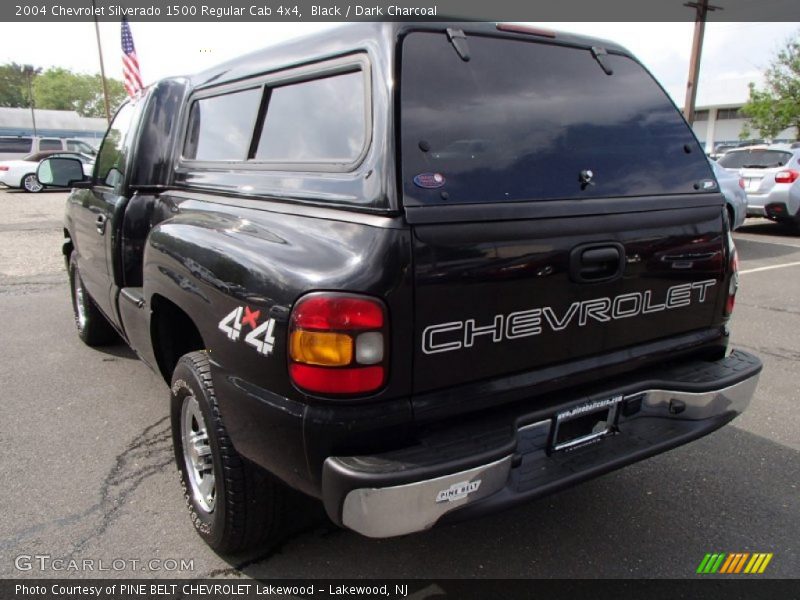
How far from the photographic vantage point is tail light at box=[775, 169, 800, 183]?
10.9 metres

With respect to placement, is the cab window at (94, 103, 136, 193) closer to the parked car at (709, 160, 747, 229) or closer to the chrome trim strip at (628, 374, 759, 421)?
the chrome trim strip at (628, 374, 759, 421)

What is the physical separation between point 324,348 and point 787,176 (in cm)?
1176

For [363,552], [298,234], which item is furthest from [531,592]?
[298,234]

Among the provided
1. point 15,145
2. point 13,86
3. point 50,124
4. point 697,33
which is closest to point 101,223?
point 697,33

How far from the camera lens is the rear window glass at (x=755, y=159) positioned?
11.3 m

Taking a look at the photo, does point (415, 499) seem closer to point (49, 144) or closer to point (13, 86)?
point (49, 144)

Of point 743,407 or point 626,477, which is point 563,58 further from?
point 626,477

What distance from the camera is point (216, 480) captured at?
2.29m

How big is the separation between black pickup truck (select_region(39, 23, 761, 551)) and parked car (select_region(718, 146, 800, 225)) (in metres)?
9.94

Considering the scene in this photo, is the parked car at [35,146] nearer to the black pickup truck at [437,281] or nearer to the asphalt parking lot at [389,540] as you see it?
the asphalt parking lot at [389,540]

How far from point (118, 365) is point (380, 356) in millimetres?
3445

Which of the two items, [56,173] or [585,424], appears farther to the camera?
[56,173]

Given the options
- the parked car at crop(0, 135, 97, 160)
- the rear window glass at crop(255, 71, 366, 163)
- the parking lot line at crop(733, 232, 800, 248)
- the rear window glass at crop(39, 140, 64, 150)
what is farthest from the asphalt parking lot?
the rear window glass at crop(39, 140, 64, 150)

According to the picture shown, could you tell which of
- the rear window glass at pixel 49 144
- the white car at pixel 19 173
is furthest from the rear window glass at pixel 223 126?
the rear window glass at pixel 49 144
